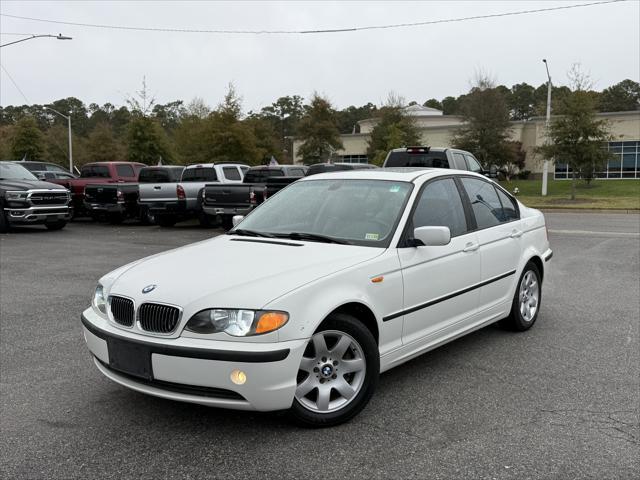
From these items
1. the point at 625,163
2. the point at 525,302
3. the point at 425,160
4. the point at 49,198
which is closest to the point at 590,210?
the point at 425,160

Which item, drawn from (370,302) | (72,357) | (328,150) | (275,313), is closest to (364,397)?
(370,302)

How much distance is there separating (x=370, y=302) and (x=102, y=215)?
17.3m

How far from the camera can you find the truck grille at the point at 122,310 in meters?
3.66

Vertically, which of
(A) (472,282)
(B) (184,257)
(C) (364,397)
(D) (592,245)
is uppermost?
(B) (184,257)

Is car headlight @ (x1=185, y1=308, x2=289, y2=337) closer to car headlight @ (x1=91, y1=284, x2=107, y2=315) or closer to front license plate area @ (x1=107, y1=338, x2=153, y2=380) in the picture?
front license plate area @ (x1=107, y1=338, x2=153, y2=380)

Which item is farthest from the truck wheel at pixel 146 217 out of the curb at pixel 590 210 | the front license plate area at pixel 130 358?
the curb at pixel 590 210

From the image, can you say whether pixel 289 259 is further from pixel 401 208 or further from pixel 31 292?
pixel 31 292

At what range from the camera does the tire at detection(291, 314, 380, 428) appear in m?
3.63

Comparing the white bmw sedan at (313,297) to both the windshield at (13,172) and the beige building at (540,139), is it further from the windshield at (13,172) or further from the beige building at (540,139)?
the beige building at (540,139)

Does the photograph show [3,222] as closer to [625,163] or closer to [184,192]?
[184,192]

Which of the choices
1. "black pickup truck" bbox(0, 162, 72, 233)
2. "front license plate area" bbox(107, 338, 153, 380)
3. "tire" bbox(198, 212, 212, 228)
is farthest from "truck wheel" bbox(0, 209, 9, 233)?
"front license plate area" bbox(107, 338, 153, 380)

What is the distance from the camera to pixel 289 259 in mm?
3904

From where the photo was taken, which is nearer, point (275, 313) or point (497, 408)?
point (275, 313)

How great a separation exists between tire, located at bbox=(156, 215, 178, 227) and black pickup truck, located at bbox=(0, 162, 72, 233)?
258cm
